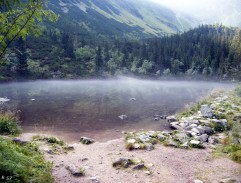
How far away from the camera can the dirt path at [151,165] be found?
37.1 feet

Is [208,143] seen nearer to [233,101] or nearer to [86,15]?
[233,101]

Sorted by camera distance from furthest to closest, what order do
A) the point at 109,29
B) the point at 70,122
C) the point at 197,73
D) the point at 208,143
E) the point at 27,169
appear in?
the point at 109,29 → the point at 197,73 → the point at 70,122 → the point at 208,143 → the point at 27,169

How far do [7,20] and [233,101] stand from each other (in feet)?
85.8

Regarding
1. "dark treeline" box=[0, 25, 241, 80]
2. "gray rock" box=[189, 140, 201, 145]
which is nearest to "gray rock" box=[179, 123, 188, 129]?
"gray rock" box=[189, 140, 201, 145]

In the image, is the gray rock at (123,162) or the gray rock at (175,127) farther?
the gray rock at (175,127)

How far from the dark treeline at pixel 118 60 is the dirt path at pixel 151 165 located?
59.8m

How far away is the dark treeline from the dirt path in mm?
59762

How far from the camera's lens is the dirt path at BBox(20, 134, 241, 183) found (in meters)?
11.3

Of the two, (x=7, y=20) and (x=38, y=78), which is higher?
(x=7, y=20)

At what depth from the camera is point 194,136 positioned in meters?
18.0

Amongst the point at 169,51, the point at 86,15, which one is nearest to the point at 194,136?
the point at 169,51

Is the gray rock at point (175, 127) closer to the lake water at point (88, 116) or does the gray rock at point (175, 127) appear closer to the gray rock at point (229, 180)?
the lake water at point (88, 116)

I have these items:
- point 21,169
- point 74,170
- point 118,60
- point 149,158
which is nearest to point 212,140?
point 149,158

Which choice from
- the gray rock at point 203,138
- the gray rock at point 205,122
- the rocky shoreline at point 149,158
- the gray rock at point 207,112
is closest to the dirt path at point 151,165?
the rocky shoreline at point 149,158
